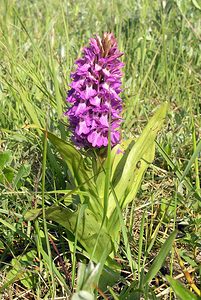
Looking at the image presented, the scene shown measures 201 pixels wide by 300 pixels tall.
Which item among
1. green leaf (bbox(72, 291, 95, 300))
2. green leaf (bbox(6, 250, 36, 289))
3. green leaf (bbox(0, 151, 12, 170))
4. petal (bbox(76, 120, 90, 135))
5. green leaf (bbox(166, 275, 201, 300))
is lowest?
green leaf (bbox(6, 250, 36, 289))

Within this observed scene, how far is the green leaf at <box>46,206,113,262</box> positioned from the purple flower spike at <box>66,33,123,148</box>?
0.22 metres

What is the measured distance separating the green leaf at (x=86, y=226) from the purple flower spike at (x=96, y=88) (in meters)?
0.22

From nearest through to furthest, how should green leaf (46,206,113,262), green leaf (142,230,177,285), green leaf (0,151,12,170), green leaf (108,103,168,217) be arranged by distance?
1. green leaf (142,230,177,285)
2. green leaf (46,206,113,262)
3. green leaf (108,103,168,217)
4. green leaf (0,151,12,170)

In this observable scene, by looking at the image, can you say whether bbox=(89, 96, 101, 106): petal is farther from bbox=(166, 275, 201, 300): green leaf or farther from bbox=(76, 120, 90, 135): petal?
bbox=(166, 275, 201, 300): green leaf

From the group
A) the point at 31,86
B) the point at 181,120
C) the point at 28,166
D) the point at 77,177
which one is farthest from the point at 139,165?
the point at 31,86

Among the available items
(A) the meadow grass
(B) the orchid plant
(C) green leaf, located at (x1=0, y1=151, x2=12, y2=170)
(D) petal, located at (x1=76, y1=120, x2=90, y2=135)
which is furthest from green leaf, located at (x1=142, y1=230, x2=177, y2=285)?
(C) green leaf, located at (x1=0, y1=151, x2=12, y2=170)

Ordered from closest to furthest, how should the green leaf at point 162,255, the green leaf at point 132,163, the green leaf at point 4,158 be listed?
1. the green leaf at point 162,255
2. the green leaf at point 132,163
3. the green leaf at point 4,158

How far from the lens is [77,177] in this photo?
4.82 feet

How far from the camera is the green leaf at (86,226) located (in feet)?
4.34

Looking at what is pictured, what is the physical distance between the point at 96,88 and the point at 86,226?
0.41 meters

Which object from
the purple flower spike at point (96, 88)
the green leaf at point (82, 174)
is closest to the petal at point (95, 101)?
the purple flower spike at point (96, 88)

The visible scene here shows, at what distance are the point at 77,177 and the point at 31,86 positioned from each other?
1178 millimetres

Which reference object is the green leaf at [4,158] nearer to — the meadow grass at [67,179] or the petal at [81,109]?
the meadow grass at [67,179]

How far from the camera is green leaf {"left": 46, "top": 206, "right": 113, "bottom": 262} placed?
1.32 metres
